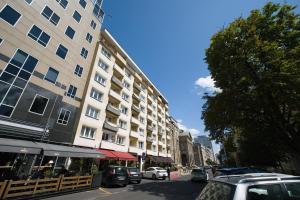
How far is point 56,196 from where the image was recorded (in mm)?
11336

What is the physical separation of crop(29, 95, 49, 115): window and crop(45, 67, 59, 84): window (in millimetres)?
2292

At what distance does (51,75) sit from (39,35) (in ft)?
14.0

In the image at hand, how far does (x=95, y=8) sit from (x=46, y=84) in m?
16.8

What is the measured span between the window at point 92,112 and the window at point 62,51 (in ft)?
22.9

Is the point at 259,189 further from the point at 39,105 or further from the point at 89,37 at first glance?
the point at 89,37

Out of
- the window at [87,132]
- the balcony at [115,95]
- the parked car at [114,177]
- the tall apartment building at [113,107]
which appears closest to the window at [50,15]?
the tall apartment building at [113,107]

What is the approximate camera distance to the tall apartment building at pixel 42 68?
1462 cm

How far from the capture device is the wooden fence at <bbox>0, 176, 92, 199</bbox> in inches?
372

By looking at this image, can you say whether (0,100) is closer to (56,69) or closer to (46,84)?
(46,84)

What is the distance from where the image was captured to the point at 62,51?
20.4 meters

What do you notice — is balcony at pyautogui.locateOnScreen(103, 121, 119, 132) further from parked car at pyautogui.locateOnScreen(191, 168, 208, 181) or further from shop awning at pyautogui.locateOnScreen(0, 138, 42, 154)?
parked car at pyautogui.locateOnScreen(191, 168, 208, 181)

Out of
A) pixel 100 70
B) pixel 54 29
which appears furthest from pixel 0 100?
pixel 100 70

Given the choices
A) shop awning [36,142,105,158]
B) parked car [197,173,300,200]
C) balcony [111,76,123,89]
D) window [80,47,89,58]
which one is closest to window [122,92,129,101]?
balcony [111,76,123,89]

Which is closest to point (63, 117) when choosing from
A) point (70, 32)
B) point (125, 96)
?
point (70, 32)
